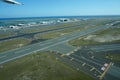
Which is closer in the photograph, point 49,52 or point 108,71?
point 108,71

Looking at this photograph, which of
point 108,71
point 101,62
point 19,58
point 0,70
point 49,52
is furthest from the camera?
point 49,52

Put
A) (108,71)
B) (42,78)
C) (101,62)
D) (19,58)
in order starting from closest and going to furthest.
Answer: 1. (42,78)
2. (108,71)
3. (101,62)
4. (19,58)

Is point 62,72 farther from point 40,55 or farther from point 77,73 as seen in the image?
point 40,55

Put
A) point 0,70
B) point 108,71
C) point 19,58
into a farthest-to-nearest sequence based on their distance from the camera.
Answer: point 19,58
point 0,70
point 108,71

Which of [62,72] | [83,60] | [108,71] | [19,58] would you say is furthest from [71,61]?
[19,58]

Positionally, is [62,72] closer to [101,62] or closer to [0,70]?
[101,62]

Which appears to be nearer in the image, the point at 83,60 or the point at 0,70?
the point at 0,70

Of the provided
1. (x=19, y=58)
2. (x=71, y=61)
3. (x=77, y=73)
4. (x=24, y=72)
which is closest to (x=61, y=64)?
(x=71, y=61)

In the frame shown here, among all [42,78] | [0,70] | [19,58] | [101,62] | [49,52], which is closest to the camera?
[42,78]

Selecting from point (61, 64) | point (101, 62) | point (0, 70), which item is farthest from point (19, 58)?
point (101, 62)
